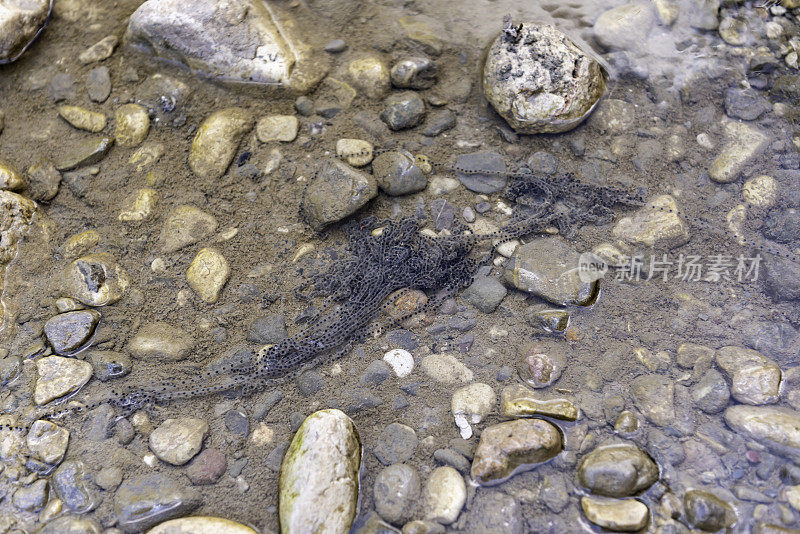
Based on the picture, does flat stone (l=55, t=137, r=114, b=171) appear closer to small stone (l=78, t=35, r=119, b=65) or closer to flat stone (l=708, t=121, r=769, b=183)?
small stone (l=78, t=35, r=119, b=65)

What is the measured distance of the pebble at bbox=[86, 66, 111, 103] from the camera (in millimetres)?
4484

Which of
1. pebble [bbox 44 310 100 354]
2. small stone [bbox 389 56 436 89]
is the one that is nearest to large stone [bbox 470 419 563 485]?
pebble [bbox 44 310 100 354]

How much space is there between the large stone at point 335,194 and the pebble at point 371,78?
0.97 metres

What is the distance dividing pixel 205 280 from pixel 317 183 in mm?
1071

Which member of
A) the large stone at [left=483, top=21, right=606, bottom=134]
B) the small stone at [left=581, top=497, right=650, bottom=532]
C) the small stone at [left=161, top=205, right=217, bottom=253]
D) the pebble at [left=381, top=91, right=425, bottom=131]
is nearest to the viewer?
the small stone at [left=581, top=497, right=650, bottom=532]

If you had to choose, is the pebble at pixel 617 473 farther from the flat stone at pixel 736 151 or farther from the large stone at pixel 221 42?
the large stone at pixel 221 42

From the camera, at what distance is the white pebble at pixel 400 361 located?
11.2ft

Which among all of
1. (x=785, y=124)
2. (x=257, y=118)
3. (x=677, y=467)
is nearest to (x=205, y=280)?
(x=257, y=118)

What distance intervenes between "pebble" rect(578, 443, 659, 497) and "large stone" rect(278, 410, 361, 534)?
1.31 metres

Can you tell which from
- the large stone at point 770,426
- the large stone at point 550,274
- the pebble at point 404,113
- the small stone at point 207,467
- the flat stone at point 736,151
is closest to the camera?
the large stone at point 770,426

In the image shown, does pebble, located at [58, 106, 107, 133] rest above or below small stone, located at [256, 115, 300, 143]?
above

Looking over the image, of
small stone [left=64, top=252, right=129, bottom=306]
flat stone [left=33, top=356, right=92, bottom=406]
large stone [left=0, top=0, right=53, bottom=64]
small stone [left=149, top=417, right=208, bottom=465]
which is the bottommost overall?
small stone [left=149, top=417, right=208, bottom=465]

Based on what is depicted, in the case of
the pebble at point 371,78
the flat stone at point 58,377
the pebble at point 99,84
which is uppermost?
the pebble at point 99,84

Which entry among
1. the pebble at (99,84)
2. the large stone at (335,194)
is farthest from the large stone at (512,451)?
the pebble at (99,84)
